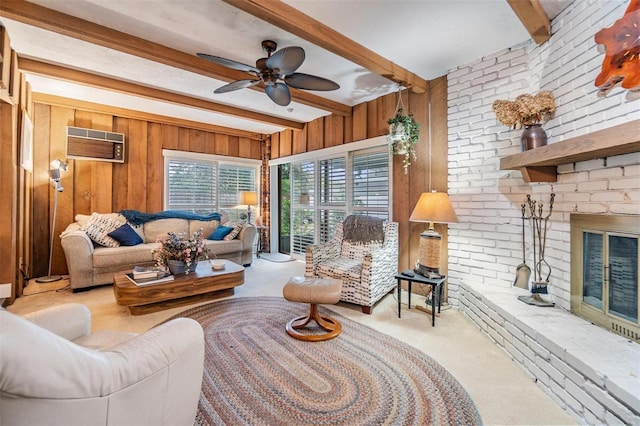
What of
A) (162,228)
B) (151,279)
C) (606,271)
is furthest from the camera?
(162,228)

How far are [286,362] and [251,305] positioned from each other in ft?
3.89

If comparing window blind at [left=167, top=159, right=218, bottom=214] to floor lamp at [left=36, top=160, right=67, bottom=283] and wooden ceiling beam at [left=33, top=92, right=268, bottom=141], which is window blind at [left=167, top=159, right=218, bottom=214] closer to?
wooden ceiling beam at [left=33, top=92, right=268, bottom=141]

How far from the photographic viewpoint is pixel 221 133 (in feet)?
18.7

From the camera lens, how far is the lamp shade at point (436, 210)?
2.70 metres

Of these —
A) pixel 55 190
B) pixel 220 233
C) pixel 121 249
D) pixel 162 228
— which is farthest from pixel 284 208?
pixel 55 190

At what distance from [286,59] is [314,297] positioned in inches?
75.9

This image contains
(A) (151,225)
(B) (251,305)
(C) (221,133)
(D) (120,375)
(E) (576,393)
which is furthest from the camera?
(C) (221,133)

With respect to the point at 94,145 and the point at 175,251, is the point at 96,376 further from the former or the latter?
the point at 94,145

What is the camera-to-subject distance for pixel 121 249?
376cm

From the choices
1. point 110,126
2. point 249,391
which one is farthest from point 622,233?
point 110,126

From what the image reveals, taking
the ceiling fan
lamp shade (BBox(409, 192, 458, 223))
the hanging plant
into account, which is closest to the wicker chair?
lamp shade (BBox(409, 192, 458, 223))

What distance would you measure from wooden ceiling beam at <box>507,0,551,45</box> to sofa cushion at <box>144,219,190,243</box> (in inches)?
195

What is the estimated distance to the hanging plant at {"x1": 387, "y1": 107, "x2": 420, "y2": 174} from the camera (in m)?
3.25

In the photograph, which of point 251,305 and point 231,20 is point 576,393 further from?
point 231,20
